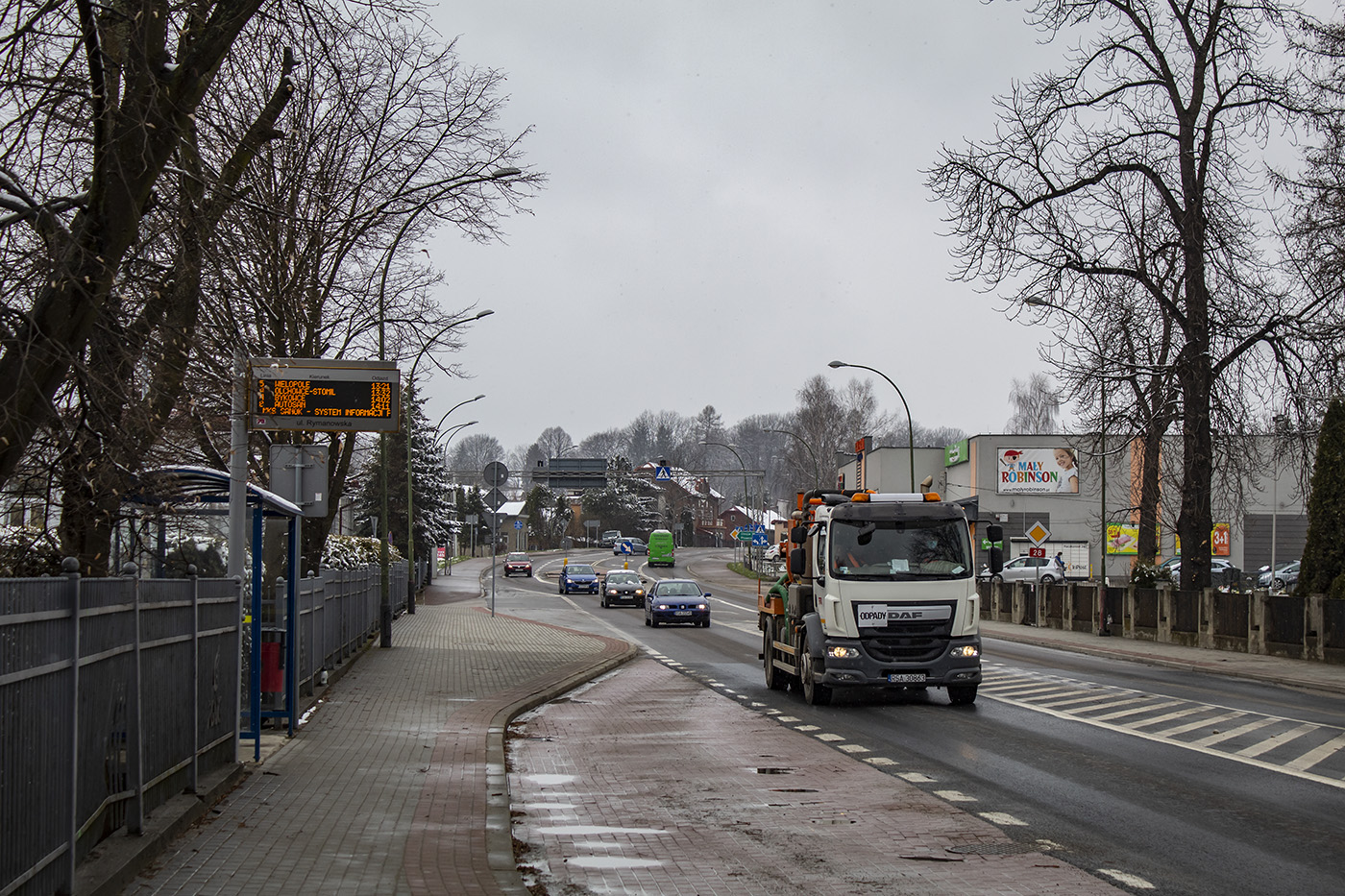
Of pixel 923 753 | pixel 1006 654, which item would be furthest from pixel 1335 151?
pixel 923 753

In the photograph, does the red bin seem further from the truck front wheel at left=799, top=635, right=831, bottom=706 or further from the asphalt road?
the truck front wheel at left=799, top=635, right=831, bottom=706

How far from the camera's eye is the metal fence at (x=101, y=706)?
5551 millimetres

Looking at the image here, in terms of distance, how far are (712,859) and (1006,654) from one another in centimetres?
2200

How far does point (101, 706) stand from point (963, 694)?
13.2 meters

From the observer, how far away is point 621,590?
54.4 m

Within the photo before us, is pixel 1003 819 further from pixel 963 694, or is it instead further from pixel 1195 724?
pixel 963 694

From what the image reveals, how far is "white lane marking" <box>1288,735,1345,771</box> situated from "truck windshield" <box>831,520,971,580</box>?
16.7ft

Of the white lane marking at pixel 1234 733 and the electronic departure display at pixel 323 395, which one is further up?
the electronic departure display at pixel 323 395

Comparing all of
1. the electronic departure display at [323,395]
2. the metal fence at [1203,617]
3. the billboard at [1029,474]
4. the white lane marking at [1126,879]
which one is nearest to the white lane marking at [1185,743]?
the white lane marking at [1126,879]

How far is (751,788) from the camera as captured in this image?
36.6 feet

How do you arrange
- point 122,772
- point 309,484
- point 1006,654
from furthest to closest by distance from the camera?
point 1006,654, point 309,484, point 122,772

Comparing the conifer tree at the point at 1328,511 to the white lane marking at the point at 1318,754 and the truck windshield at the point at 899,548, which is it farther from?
the white lane marking at the point at 1318,754

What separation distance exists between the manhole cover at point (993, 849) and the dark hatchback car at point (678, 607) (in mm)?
31628

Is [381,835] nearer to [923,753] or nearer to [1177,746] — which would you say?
[923,753]
